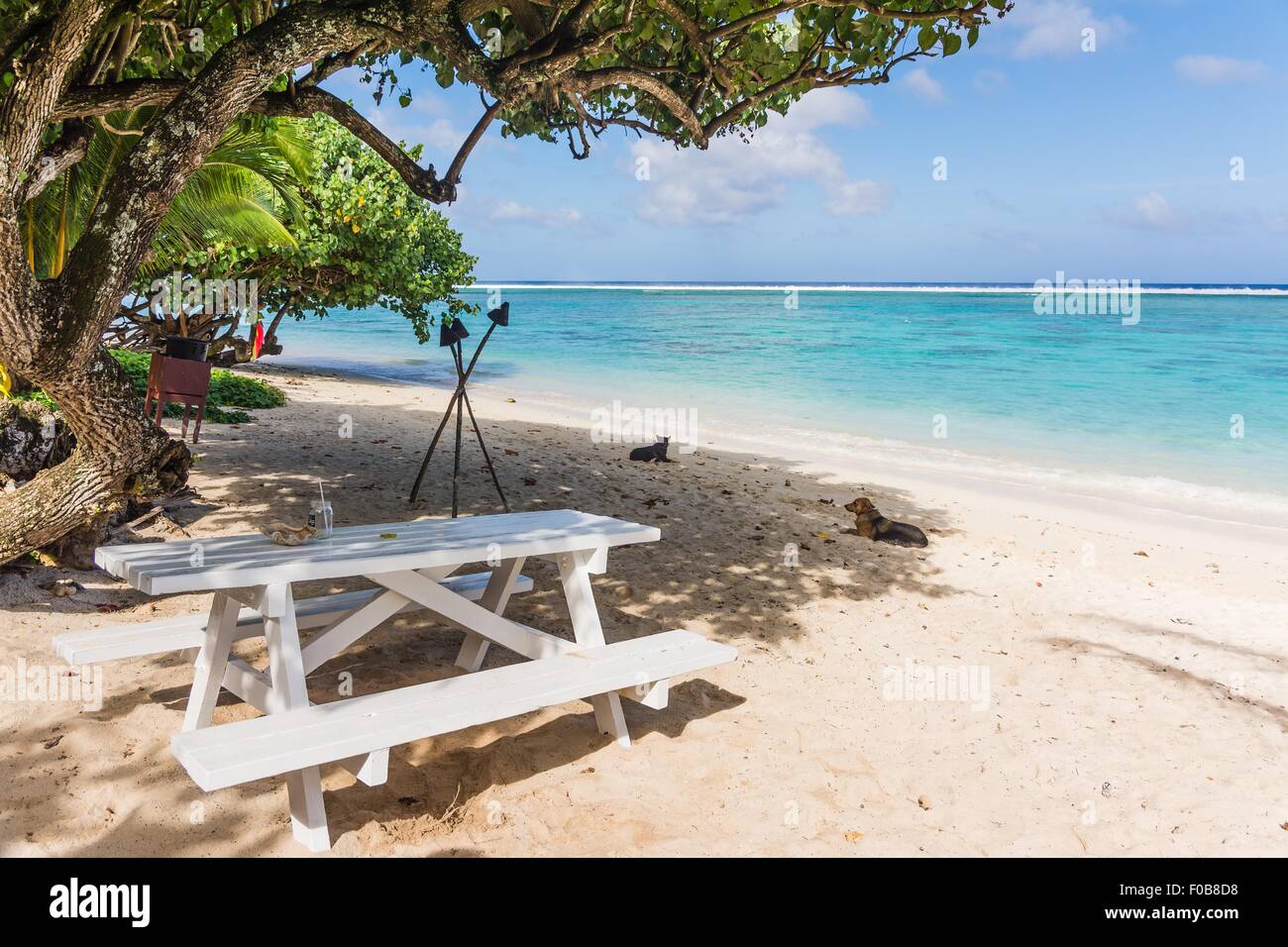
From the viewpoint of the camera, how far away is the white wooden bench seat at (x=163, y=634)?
11.5 feet

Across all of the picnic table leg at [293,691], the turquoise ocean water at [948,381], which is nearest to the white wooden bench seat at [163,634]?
the picnic table leg at [293,691]

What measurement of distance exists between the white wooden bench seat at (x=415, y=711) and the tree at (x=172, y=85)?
214 centimetres

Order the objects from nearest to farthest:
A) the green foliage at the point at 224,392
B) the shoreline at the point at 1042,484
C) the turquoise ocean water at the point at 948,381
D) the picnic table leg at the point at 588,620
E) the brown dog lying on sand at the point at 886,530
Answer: the picnic table leg at the point at 588,620 < the brown dog lying on sand at the point at 886,530 < the shoreline at the point at 1042,484 < the green foliage at the point at 224,392 < the turquoise ocean water at the point at 948,381

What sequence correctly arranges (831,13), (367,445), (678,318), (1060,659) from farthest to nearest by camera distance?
(678,318)
(367,445)
(831,13)
(1060,659)

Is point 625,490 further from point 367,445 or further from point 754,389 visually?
point 754,389

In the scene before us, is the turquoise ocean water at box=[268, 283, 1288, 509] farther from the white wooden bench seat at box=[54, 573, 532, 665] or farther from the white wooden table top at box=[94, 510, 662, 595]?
the white wooden bench seat at box=[54, 573, 532, 665]

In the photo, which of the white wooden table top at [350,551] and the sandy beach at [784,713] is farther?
the sandy beach at [784,713]

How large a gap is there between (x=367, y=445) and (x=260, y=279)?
5230 mm

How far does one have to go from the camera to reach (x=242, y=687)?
138 inches

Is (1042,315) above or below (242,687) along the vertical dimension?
above

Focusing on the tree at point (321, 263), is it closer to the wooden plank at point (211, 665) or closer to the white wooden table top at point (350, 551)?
the white wooden table top at point (350, 551)

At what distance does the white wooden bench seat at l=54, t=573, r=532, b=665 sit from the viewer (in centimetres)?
350

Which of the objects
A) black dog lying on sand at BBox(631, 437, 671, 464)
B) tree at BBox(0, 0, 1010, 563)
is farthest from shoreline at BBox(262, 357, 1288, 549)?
tree at BBox(0, 0, 1010, 563)
